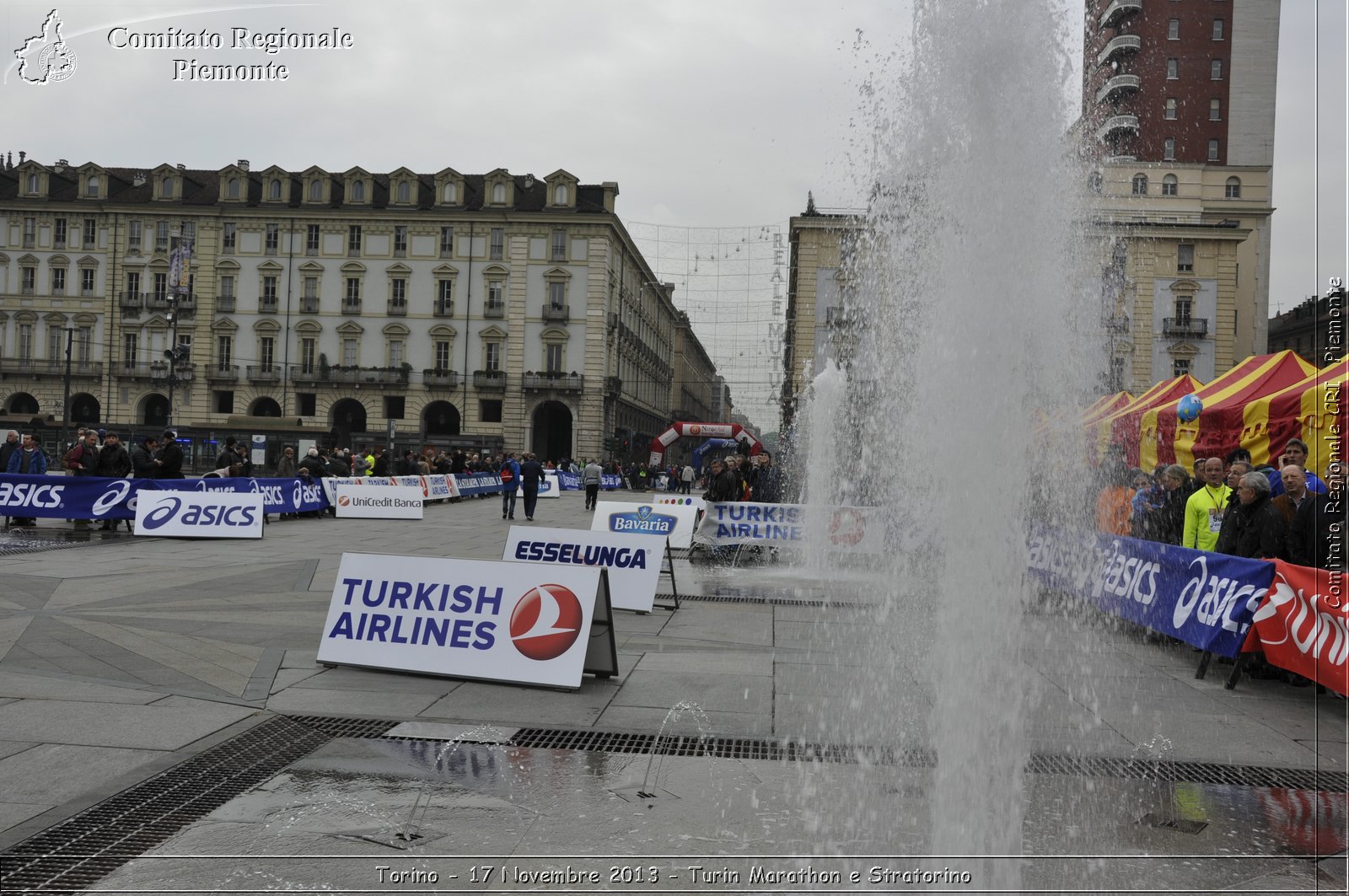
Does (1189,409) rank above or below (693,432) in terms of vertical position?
below

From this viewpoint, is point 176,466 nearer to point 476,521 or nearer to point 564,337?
point 476,521

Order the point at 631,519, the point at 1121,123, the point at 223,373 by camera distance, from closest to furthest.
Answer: the point at 631,519, the point at 1121,123, the point at 223,373

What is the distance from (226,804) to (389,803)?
73 centimetres

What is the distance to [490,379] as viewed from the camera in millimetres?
65000

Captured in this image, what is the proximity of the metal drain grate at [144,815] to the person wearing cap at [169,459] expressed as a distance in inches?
574

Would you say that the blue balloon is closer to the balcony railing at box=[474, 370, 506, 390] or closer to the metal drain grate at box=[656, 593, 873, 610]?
the metal drain grate at box=[656, 593, 873, 610]

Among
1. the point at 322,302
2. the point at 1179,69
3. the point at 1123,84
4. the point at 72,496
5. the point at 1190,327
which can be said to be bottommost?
the point at 72,496

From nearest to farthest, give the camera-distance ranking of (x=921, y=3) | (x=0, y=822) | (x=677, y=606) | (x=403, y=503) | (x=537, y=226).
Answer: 1. (x=0, y=822)
2. (x=921, y=3)
3. (x=677, y=606)
4. (x=403, y=503)
5. (x=537, y=226)

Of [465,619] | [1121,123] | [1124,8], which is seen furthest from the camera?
[1121,123]

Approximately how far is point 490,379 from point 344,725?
6040 centimetres

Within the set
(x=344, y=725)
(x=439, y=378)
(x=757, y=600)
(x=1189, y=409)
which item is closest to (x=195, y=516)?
(x=757, y=600)

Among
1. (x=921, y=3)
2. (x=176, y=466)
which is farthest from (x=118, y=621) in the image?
(x=176, y=466)

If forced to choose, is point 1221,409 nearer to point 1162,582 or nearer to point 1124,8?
point 1162,582

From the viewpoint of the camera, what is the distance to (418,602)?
24.2ft
